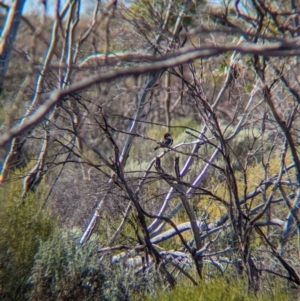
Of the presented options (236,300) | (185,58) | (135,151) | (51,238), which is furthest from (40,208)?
(135,151)

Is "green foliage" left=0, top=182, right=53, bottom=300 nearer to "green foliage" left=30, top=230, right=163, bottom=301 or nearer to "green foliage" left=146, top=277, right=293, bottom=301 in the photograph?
"green foliage" left=30, top=230, right=163, bottom=301

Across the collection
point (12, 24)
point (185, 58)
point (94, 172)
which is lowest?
point (185, 58)

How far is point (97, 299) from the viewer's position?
5477mm

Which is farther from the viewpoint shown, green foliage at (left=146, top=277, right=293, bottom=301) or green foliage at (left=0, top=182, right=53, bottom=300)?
green foliage at (left=0, top=182, right=53, bottom=300)

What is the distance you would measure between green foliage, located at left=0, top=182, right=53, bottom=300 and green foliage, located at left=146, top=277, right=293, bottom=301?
45.5 inches

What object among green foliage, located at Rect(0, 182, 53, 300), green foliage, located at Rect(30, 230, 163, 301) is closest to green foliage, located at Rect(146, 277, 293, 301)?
green foliage, located at Rect(30, 230, 163, 301)

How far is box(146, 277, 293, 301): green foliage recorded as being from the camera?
15.4 ft

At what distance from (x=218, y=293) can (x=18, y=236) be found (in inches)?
78.6

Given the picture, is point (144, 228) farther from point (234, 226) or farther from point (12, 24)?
point (12, 24)

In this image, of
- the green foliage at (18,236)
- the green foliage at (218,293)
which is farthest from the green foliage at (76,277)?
the green foliage at (218,293)

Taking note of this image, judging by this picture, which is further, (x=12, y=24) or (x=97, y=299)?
(x=12, y=24)

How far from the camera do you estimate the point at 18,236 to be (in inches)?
228

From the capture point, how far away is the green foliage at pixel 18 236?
18.0 ft

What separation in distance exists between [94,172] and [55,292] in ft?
8.14
